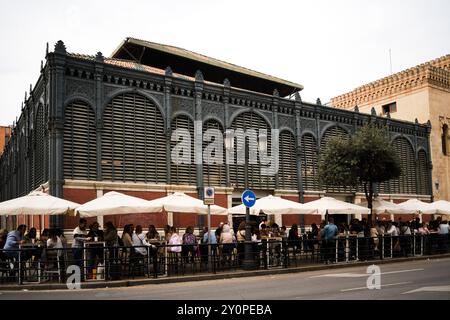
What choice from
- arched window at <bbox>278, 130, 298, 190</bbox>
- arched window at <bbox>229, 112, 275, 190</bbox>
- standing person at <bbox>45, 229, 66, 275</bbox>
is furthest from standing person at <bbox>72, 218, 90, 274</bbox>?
arched window at <bbox>278, 130, 298, 190</bbox>

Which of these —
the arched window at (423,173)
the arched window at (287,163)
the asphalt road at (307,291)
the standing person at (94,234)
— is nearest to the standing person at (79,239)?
the standing person at (94,234)

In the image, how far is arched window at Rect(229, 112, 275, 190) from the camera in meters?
25.2

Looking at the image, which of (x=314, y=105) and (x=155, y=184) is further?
(x=314, y=105)

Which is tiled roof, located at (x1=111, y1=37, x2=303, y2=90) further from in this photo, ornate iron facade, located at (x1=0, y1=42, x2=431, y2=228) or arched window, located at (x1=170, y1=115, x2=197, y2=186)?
arched window, located at (x1=170, y1=115, x2=197, y2=186)

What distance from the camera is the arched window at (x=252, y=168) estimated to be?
25219 millimetres

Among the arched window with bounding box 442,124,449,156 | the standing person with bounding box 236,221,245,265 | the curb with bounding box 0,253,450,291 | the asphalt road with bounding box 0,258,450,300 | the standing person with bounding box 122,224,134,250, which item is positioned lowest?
the curb with bounding box 0,253,450,291

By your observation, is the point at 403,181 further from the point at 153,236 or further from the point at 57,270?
the point at 57,270

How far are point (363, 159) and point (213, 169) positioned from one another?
25.2 ft

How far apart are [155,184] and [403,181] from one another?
2012 centimetres

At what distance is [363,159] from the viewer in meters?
24.9

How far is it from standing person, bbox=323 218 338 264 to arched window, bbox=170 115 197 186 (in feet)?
23.2

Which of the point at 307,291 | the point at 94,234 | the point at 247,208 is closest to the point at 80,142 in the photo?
the point at 94,234

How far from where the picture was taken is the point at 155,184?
22.2 m
